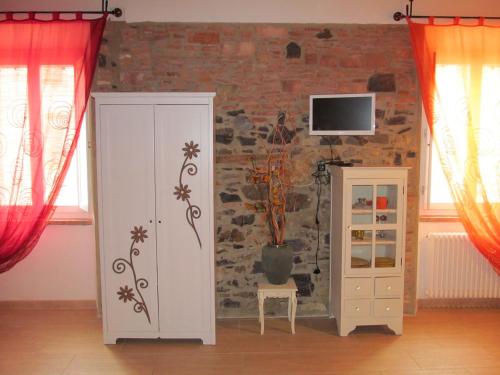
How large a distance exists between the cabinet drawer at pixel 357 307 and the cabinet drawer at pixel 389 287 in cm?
12

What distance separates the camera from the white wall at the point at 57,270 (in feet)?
12.9

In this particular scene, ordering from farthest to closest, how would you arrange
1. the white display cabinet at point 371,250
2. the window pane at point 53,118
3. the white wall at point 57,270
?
the white wall at point 57,270, the window pane at point 53,118, the white display cabinet at point 371,250

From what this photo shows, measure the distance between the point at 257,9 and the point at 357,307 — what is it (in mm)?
2582

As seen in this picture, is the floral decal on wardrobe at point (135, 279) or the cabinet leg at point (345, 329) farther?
the cabinet leg at point (345, 329)

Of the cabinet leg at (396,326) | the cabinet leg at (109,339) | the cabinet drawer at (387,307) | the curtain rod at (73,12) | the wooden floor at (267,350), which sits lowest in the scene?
the wooden floor at (267,350)

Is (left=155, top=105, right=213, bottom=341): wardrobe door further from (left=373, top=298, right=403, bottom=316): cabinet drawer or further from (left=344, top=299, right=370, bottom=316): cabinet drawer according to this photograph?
(left=373, top=298, right=403, bottom=316): cabinet drawer

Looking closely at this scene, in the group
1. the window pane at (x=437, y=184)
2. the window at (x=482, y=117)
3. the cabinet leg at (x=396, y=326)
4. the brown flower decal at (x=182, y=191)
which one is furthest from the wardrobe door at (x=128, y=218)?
the window pane at (x=437, y=184)

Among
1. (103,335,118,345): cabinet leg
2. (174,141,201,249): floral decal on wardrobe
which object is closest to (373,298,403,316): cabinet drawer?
(174,141,201,249): floral decal on wardrobe

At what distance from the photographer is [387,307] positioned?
3.41m

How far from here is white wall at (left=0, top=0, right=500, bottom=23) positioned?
3586 mm

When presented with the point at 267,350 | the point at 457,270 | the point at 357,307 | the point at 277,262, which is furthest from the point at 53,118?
the point at 457,270

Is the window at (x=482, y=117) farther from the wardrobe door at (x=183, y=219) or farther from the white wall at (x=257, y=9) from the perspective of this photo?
the wardrobe door at (x=183, y=219)

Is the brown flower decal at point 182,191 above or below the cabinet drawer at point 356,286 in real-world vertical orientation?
above

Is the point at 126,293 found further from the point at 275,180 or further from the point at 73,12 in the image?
the point at 73,12
